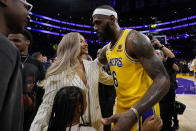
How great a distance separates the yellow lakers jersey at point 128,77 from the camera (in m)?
1.59

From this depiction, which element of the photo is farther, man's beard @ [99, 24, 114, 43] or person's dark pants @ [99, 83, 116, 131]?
person's dark pants @ [99, 83, 116, 131]

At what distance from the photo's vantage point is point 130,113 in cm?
122

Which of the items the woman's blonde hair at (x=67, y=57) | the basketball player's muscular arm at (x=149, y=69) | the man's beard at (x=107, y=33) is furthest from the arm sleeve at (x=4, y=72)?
the man's beard at (x=107, y=33)

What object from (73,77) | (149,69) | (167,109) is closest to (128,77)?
(149,69)

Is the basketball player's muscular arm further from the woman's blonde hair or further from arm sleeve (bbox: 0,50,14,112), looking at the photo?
arm sleeve (bbox: 0,50,14,112)

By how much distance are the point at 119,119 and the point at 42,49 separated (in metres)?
30.0

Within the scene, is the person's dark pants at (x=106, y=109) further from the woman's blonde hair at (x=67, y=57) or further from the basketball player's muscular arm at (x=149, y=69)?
the basketball player's muscular arm at (x=149, y=69)

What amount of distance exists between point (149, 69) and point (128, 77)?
0.30m

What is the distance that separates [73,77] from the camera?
1.87 m

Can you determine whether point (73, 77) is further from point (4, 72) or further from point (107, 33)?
point (4, 72)

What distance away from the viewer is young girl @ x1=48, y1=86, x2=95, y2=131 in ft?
4.25

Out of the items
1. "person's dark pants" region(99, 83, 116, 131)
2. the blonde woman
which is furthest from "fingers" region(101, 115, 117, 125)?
"person's dark pants" region(99, 83, 116, 131)

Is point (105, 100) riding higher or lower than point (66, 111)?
lower

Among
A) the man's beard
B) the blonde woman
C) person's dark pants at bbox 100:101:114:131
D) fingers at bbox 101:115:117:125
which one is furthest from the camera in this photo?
person's dark pants at bbox 100:101:114:131
